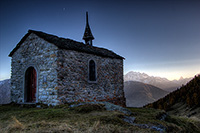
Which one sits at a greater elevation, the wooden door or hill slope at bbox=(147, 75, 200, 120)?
the wooden door

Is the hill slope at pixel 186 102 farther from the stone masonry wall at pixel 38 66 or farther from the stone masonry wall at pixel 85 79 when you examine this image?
the stone masonry wall at pixel 38 66

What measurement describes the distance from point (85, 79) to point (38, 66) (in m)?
3.52

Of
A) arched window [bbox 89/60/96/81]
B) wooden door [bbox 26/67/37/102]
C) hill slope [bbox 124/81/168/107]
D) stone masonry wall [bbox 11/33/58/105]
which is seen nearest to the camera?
stone masonry wall [bbox 11/33/58/105]

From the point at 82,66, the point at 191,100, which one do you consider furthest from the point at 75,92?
the point at 191,100

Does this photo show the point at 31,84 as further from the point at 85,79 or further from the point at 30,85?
the point at 85,79

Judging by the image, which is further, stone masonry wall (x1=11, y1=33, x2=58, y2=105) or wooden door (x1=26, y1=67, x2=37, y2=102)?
wooden door (x1=26, y1=67, x2=37, y2=102)

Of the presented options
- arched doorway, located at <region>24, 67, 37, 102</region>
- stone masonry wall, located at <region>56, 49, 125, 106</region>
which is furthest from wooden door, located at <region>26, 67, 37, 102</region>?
stone masonry wall, located at <region>56, 49, 125, 106</region>

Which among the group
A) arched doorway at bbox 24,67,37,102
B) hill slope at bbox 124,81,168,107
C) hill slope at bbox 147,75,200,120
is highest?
arched doorway at bbox 24,67,37,102

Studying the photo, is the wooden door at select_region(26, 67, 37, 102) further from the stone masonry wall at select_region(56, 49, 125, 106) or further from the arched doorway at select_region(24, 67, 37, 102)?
the stone masonry wall at select_region(56, 49, 125, 106)

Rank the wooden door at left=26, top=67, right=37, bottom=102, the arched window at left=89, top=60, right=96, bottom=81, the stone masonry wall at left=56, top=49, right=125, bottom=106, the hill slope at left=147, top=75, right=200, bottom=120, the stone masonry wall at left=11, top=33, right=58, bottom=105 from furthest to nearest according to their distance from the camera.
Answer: the arched window at left=89, top=60, right=96, bottom=81 < the wooden door at left=26, top=67, right=37, bottom=102 < the hill slope at left=147, top=75, right=200, bottom=120 < the stone masonry wall at left=56, top=49, right=125, bottom=106 < the stone masonry wall at left=11, top=33, right=58, bottom=105

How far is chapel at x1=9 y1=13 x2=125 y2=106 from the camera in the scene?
10.9 metres

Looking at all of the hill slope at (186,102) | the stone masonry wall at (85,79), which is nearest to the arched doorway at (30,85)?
the stone masonry wall at (85,79)

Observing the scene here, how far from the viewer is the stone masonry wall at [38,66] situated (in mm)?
10883

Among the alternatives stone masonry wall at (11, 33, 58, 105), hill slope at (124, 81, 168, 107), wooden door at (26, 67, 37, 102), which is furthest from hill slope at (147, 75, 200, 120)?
hill slope at (124, 81, 168, 107)
